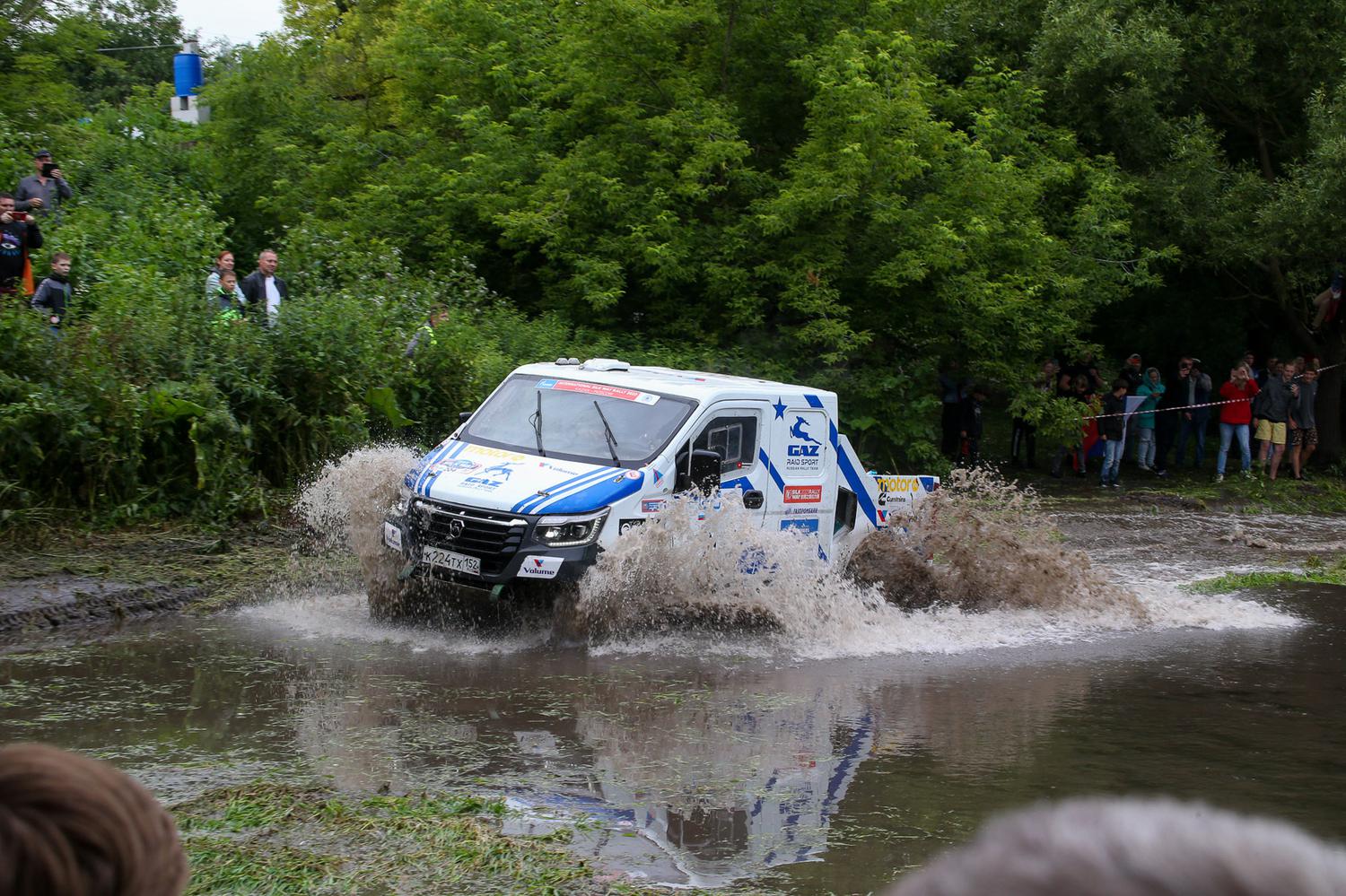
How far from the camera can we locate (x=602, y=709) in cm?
900

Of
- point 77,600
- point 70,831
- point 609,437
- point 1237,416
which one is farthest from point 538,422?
point 1237,416

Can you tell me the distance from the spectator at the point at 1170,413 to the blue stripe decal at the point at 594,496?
16739 mm

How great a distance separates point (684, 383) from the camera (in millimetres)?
12250

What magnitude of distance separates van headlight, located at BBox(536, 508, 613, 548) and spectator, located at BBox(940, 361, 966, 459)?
1340 centimetres

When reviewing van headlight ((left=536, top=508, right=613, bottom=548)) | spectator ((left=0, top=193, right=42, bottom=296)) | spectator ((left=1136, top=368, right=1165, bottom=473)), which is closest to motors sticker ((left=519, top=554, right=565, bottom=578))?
van headlight ((left=536, top=508, right=613, bottom=548))

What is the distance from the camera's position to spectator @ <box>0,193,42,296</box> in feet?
52.5

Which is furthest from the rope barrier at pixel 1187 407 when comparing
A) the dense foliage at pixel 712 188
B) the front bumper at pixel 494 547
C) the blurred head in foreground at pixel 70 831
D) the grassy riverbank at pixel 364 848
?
the blurred head in foreground at pixel 70 831

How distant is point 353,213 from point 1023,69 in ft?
43.0

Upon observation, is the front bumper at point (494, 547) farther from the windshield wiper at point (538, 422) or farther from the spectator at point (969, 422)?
the spectator at point (969, 422)

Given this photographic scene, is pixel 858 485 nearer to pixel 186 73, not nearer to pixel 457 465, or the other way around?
pixel 457 465

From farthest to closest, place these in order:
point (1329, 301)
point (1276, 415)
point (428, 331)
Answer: point (1329, 301) → point (1276, 415) → point (428, 331)

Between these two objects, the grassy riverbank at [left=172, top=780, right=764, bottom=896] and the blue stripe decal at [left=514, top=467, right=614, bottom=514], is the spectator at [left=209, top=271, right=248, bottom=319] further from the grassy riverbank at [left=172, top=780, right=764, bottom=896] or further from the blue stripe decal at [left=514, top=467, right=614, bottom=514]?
the grassy riverbank at [left=172, top=780, right=764, bottom=896]

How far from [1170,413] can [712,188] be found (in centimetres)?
1016

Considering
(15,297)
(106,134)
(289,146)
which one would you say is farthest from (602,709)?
(106,134)
